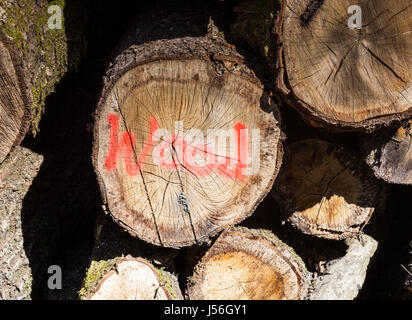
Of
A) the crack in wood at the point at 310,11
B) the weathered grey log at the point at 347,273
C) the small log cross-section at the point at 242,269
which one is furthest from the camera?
the weathered grey log at the point at 347,273

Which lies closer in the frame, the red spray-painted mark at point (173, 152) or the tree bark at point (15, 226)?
the red spray-painted mark at point (173, 152)

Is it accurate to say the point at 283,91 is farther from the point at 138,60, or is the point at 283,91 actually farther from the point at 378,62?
the point at 138,60

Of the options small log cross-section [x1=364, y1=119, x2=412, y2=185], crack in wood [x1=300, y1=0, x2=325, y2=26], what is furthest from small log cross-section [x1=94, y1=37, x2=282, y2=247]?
small log cross-section [x1=364, y1=119, x2=412, y2=185]

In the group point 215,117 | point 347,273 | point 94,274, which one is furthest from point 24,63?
point 347,273

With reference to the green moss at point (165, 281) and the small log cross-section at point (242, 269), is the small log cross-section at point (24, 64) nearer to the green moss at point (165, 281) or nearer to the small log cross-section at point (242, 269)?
the green moss at point (165, 281)

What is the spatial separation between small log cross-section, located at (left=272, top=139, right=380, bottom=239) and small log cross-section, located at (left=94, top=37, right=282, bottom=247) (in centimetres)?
39

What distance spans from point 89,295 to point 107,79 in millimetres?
1000

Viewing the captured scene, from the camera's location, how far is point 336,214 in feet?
7.94

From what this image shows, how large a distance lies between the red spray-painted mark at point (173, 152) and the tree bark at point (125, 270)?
44 centimetres

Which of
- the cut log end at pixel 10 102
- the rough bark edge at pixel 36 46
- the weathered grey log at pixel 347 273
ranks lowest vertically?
the weathered grey log at pixel 347 273

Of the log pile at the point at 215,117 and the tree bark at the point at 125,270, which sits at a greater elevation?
the log pile at the point at 215,117

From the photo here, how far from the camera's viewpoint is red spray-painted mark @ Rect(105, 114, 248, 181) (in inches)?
77.6

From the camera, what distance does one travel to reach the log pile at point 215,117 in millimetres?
1879

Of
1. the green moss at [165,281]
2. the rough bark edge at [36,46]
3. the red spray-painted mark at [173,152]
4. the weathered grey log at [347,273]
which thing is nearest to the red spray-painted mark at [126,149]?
the red spray-painted mark at [173,152]
